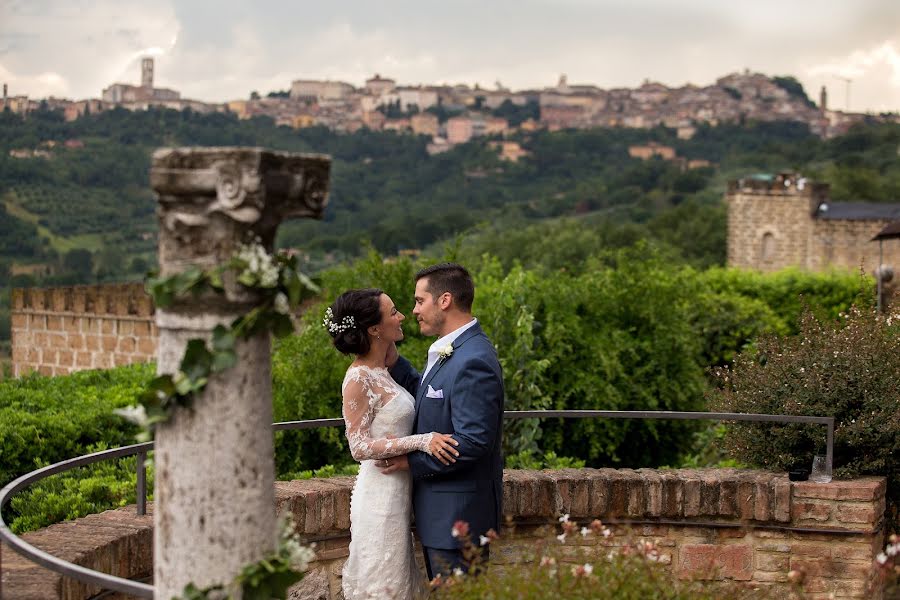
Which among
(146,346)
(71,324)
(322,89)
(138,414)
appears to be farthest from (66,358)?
(322,89)

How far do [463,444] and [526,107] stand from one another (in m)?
155

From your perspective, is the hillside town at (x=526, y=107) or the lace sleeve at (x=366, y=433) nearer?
the lace sleeve at (x=366, y=433)

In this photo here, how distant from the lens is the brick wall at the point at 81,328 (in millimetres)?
22500

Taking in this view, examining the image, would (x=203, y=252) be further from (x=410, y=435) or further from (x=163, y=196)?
(x=410, y=435)

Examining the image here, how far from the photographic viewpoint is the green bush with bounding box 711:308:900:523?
497 cm

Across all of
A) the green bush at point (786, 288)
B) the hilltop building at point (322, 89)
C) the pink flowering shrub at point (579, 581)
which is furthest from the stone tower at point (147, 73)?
the pink flowering shrub at point (579, 581)

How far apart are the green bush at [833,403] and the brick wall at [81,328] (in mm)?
17559

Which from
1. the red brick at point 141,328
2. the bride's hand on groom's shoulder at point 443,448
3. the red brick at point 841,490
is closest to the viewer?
the bride's hand on groom's shoulder at point 443,448

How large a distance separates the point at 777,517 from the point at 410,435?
5.64 feet

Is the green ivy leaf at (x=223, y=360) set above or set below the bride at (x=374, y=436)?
above

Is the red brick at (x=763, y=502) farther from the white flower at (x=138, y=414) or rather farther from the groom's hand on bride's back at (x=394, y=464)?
the white flower at (x=138, y=414)

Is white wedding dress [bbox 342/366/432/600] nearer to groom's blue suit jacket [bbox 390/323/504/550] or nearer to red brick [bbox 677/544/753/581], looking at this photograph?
groom's blue suit jacket [bbox 390/323/504/550]

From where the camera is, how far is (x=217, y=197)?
249 cm

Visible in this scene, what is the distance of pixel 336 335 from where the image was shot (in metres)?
4.01
